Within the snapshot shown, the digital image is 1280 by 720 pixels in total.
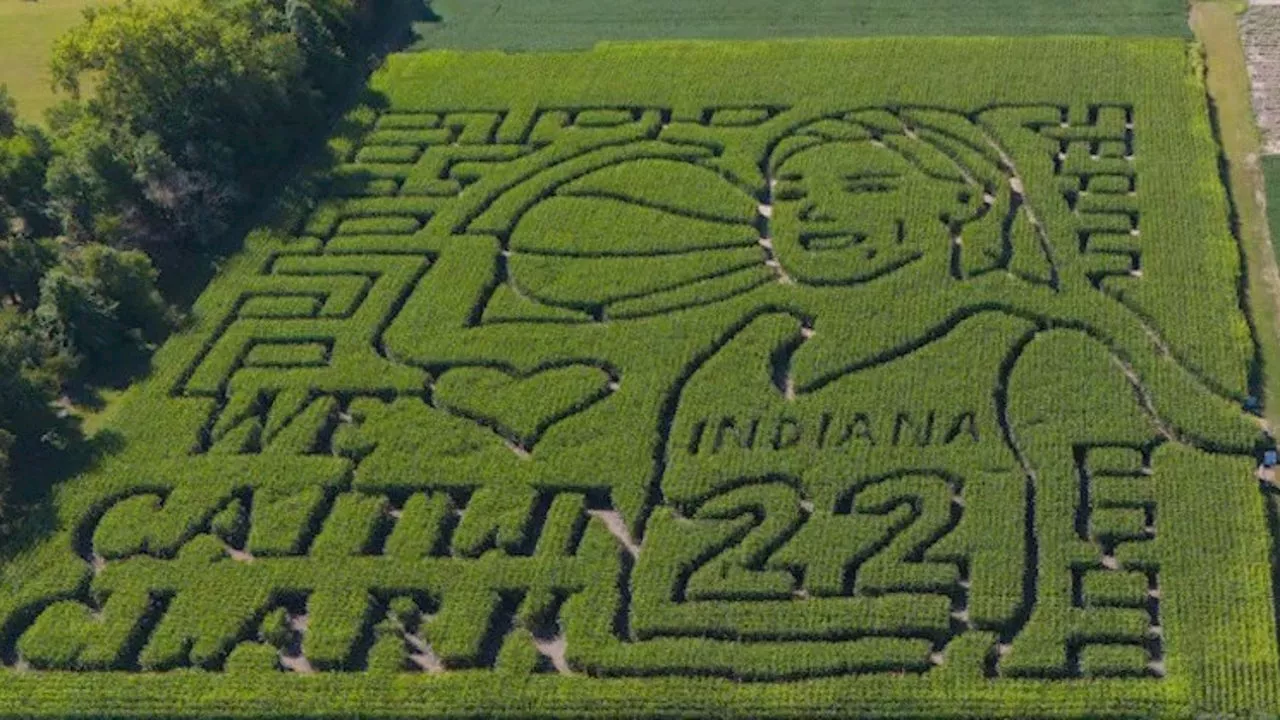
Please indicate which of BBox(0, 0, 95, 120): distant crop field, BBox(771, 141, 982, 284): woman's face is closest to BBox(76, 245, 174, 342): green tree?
BBox(0, 0, 95, 120): distant crop field

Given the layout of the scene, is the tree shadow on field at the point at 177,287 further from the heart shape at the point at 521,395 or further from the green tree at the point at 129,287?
the heart shape at the point at 521,395

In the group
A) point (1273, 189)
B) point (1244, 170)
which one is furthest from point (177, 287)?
point (1273, 189)

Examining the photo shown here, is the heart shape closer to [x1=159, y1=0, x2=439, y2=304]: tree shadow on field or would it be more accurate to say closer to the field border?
[x1=159, y1=0, x2=439, y2=304]: tree shadow on field

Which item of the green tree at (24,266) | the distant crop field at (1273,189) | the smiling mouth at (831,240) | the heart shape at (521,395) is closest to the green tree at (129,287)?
the green tree at (24,266)

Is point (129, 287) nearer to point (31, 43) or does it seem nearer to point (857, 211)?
point (31, 43)

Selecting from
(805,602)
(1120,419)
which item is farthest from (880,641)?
(1120,419)

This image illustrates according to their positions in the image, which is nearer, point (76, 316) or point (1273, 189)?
point (76, 316)
